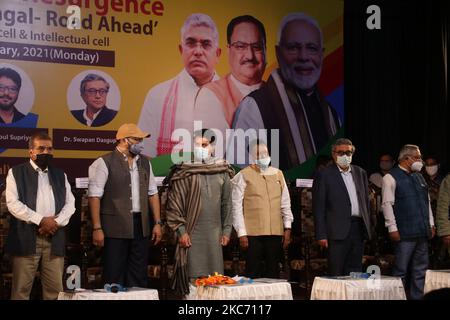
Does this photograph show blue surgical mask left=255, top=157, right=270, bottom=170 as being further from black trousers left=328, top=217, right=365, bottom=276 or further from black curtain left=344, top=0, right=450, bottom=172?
black curtain left=344, top=0, right=450, bottom=172

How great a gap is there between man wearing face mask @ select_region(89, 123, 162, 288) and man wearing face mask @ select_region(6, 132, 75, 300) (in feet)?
1.05

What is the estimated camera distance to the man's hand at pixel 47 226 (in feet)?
19.0

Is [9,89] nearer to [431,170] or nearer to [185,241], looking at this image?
[185,241]

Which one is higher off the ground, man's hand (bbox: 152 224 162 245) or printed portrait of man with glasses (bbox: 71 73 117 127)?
printed portrait of man with glasses (bbox: 71 73 117 127)

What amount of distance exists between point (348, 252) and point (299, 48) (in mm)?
3788

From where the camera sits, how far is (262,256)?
6.86 metres

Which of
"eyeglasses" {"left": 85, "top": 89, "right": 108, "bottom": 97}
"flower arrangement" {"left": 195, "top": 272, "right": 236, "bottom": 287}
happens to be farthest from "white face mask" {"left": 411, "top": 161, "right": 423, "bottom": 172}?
"eyeglasses" {"left": 85, "top": 89, "right": 108, "bottom": 97}

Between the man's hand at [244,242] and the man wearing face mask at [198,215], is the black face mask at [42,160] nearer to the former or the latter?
the man wearing face mask at [198,215]

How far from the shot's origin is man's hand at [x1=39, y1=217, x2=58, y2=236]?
5.80 m

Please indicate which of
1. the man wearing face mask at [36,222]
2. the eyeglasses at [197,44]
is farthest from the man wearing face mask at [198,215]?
the eyeglasses at [197,44]

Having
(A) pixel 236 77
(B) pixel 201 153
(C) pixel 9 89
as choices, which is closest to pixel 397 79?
(A) pixel 236 77

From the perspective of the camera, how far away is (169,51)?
30.1 ft
